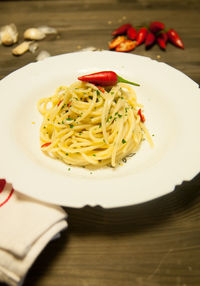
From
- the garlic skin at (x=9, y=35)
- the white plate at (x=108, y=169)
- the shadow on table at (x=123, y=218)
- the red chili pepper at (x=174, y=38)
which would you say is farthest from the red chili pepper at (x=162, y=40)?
the shadow on table at (x=123, y=218)

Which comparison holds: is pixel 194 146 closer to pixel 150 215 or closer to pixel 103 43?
pixel 150 215

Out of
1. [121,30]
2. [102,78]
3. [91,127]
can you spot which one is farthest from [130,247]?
[121,30]

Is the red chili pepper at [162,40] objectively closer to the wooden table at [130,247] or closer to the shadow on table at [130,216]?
the wooden table at [130,247]

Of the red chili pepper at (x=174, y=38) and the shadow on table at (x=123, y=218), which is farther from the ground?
the red chili pepper at (x=174, y=38)

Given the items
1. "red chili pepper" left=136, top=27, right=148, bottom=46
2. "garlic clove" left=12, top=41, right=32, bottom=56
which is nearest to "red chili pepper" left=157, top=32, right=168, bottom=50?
"red chili pepper" left=136, top=27, right=148, bottom=46

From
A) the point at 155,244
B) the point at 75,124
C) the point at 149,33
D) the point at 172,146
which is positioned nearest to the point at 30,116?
the point at 75,124

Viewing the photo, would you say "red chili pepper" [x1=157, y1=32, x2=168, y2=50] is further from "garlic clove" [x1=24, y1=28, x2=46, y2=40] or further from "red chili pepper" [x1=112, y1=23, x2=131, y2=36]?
"garlic clove" [x1=24, y1=28, x2=46, y2=40]
